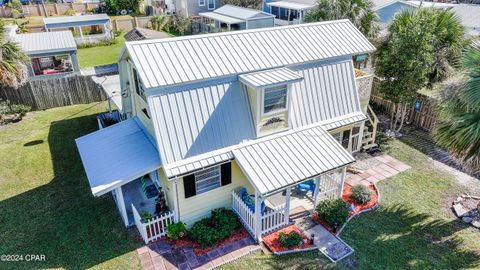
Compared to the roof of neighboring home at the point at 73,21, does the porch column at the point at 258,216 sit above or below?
below

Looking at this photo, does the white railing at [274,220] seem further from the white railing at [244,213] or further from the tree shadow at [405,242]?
the tree shadow at [405,242]

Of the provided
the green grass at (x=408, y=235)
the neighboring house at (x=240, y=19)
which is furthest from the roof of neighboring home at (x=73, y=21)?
the green grass at (x=408, y=235)

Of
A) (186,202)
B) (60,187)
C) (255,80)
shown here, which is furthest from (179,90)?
(60,187)

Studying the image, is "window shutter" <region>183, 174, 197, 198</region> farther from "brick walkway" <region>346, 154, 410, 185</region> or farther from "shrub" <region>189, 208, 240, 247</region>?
"brick walkway" <region>346, 154, 410, 185</region>

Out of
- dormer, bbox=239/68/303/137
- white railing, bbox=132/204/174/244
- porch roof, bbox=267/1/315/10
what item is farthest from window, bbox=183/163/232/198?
porch roof, bbox=267/1/315/10

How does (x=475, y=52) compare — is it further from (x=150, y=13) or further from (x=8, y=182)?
(x=150, y=13)

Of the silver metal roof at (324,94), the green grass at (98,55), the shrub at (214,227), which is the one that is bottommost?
the shrub at (214,227)

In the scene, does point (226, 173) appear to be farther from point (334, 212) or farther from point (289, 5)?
point (289, 5)
